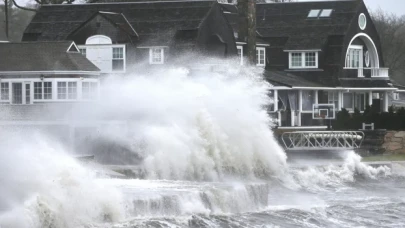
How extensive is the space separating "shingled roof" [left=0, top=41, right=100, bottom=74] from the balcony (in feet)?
69.5

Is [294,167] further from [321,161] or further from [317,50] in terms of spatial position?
[317,50]

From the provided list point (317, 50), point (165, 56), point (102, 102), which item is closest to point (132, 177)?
point (102, 102)

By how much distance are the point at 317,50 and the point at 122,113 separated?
30.4 meters

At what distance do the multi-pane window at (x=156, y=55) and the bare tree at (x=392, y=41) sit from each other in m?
41.2

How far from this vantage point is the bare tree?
9788 centimetres

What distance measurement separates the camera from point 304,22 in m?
69.4

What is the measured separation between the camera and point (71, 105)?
1914 inches

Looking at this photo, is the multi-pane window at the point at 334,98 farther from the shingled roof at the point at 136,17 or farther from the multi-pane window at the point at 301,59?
the shingled roof at the point at 136,17

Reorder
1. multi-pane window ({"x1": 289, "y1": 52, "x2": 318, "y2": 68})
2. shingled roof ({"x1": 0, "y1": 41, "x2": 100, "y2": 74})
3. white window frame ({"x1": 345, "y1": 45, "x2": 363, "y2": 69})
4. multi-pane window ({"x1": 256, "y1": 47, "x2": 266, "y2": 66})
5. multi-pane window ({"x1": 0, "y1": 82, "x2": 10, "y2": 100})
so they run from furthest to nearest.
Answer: white window frame ({"x1": 345, "y1": 45, "x2": 363, "y2": 69}) → multi-pane window ({"x1": 289, "y1": 52, "x2": 318, "y2": 68}) → multi-pane window ({"x1": 256, "y1": 47, "x2": 266, "y2": 66}) → shingled roof ({"x1": 0, "y1": 41, "x2": 100, "y2": 74}) → multi-pane window ({"x1": 0, "y1": 82, "x2": 10, "y2": 100})

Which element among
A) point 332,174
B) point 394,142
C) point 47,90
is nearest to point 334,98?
point 394,142

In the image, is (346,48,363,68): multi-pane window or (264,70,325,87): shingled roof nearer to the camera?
(264,70,325,87): shingled roof

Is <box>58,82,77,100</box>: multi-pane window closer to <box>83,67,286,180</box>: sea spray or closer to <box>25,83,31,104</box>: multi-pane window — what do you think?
<box>25,83,31,104</box>: multi-pane window

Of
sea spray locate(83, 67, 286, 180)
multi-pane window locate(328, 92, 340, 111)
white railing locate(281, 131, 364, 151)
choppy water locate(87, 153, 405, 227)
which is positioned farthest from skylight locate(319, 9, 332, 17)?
choppy water locate(87, 153, 405, 227)

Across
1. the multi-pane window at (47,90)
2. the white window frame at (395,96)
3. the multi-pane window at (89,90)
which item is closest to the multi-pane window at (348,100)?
the white window frame at (395,96)
